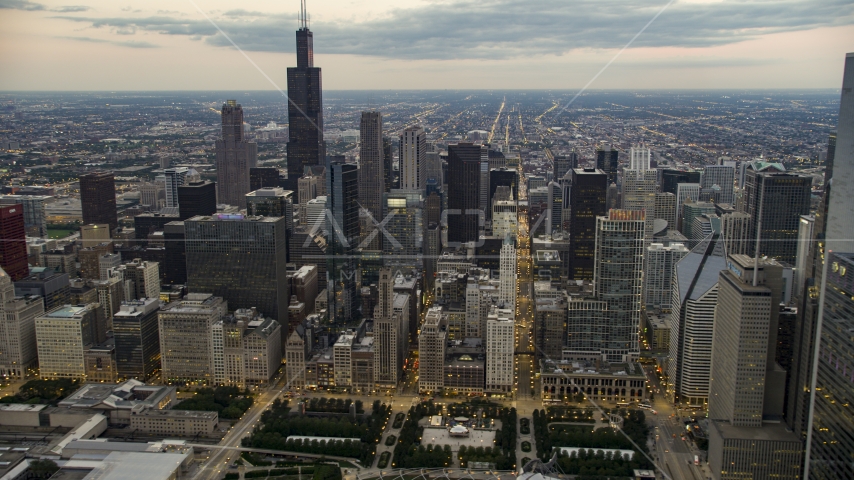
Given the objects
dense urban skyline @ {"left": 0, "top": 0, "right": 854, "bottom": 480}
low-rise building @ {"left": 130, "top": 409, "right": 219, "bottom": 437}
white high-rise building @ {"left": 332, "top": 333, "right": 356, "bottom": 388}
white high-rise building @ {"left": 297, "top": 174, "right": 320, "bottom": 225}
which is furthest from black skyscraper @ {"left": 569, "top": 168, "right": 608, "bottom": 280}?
low-rise building @ {"left": 130, "top": 409, "right": 219, "bottom": 437}

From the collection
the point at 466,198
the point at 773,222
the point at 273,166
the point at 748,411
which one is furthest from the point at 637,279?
the point at 273,166

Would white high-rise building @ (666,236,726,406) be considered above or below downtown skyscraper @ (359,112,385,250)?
below

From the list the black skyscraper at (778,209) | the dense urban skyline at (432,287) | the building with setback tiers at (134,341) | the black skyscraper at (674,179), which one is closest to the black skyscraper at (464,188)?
the dense urban skyline at (432,287)

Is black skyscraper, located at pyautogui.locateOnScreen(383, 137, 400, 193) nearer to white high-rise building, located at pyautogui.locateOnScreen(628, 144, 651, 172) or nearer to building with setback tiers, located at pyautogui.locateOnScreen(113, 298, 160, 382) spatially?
white high-rise building, located at pyautogui.locateOnScreen(628, 144, 651, 172)

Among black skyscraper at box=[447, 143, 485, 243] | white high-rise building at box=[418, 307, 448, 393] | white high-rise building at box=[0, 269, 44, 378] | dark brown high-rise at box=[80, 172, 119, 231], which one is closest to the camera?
white high-rise building at box=[418, 307, 448, 393]

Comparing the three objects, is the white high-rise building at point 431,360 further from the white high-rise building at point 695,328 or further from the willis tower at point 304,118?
the willis tower at point 304,118

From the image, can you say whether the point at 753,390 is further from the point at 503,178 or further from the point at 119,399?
the point at 503,178

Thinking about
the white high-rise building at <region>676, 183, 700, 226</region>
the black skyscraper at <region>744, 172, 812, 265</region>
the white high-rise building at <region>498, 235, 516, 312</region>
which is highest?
the black skyscraper at <region>744, 172, 812, 265</region>
